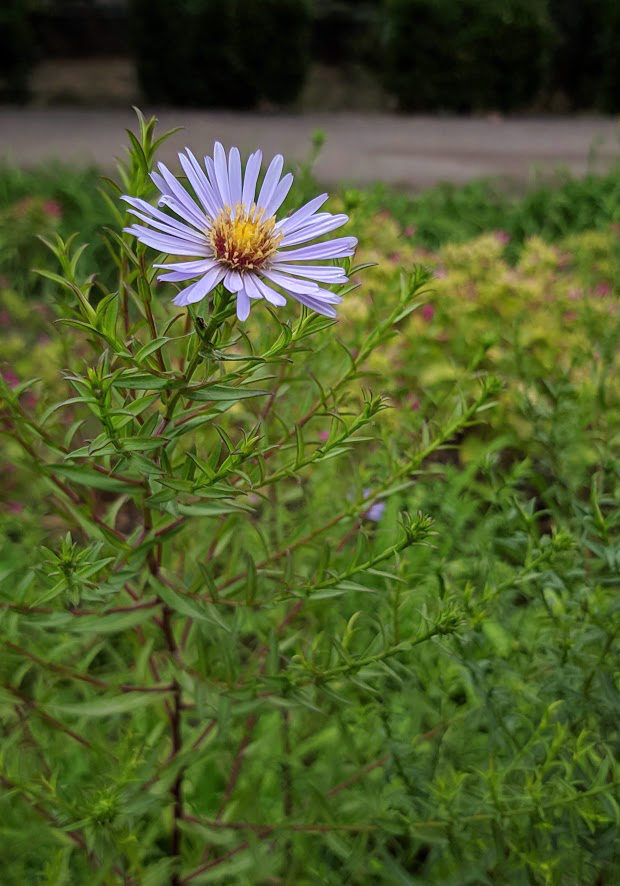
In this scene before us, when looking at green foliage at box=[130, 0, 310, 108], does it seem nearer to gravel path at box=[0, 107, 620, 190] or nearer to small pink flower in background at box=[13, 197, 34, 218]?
gravel path at box=[0, 107, 620, 190]

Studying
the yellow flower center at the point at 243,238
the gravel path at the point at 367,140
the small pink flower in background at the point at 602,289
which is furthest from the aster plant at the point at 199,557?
Result: the gravel path at the point at 367,140

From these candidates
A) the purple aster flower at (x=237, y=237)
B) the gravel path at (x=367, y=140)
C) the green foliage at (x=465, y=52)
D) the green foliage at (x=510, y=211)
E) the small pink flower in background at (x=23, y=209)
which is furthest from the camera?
the green foliage at (x=465, y=52)

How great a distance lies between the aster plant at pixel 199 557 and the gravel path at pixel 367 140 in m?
3.18

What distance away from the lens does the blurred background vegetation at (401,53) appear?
6.40 metres

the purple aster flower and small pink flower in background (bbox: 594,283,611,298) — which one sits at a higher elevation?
the purple aster flower

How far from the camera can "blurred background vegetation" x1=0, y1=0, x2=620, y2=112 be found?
21.0ft

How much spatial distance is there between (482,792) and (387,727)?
0.12 meters

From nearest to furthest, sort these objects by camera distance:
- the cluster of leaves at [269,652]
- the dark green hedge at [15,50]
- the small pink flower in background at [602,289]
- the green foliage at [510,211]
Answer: the cluster of leaves at [269,652] → the small pink flower in background at [602,289] → the green foliage at [510,211] → the dark green hedge at [15,50]

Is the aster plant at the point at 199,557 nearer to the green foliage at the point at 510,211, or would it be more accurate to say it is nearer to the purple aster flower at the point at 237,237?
the purple aster flower at the point at 237,237

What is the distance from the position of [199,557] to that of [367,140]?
4700mm

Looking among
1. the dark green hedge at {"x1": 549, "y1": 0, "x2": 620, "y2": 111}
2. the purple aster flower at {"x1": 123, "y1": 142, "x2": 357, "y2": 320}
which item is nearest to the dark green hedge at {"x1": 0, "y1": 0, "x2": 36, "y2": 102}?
the dark green hedge at {"x1": 549, "y1": 0, "x2": 620, "y2": 111}

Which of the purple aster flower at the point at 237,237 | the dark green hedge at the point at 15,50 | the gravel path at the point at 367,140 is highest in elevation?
the purple aster flower at the point at 237,237

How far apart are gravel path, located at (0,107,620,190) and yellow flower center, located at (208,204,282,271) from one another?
11.1 ft

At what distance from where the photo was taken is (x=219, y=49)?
6484mm
